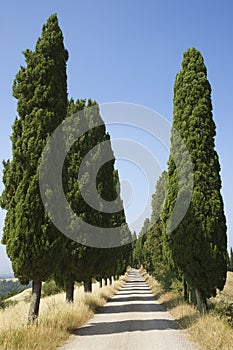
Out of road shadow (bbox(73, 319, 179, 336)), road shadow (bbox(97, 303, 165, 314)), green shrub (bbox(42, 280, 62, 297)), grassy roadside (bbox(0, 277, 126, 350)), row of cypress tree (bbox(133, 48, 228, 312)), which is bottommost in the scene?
green shrub (bbox(42, 280, 62, 297))

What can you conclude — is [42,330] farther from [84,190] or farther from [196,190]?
[84,190]

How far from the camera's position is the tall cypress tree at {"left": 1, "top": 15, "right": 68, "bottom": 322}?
33.7 feet

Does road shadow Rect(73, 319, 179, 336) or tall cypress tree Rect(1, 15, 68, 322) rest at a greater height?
tall cypress tree Rect(1, 15, 68, 322)

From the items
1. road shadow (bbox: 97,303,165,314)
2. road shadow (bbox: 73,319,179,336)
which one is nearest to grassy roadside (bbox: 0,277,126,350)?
road shadow (bbox: 73,319,179,336)

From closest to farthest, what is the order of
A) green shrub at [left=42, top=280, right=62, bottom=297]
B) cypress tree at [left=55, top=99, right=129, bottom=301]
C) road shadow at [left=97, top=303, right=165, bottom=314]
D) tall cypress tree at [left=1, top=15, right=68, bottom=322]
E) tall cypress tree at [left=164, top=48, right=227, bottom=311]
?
tall cypress tree at [left=1, top=15, right=68, bottom=322] → tall cypress tree at [left=164, top=48, right=227, bottom=311] → cypress tree at [left=55, top=99, right=129, bottom=301] → road shadow at [left=97, top=303, right=165, bottom=314] → green shrub at [left=42, top=280, right=62, bottom=297]

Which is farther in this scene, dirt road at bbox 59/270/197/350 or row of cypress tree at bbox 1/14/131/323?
row of cypress tree at bbox 1/14/131/323

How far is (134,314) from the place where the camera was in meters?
15.6

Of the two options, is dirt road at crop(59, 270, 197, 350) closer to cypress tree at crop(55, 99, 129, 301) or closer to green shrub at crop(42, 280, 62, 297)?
cypress tree at crop(55, 99, 129, 301)

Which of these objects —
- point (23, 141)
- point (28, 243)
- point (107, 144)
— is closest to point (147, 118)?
point (107, 144)

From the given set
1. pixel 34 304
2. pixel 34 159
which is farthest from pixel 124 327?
pixel 34 159

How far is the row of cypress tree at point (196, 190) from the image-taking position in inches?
542

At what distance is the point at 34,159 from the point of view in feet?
36.3

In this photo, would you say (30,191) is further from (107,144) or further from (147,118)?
(147,118)

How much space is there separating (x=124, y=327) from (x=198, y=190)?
599cm
